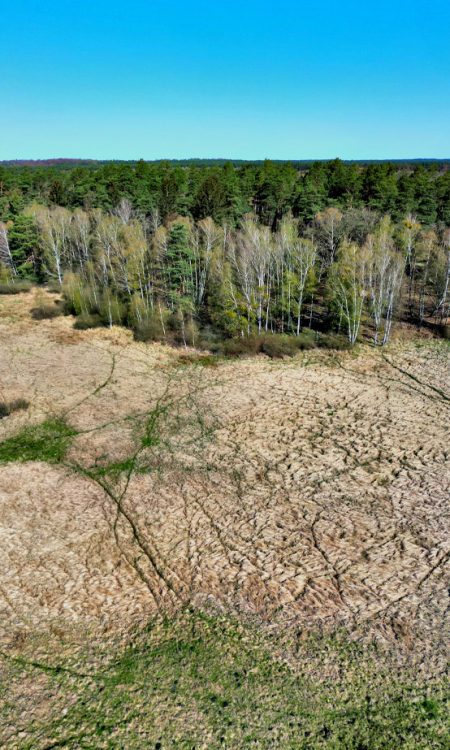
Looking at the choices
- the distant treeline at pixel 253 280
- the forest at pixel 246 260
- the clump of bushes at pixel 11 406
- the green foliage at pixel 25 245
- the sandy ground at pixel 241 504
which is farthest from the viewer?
the green foliage at pixel 25 245

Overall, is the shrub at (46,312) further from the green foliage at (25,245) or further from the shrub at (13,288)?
the green foliage at (25,245)

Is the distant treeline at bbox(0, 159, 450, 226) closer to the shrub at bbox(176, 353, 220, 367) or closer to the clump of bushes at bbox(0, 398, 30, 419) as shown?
the shrub at bbox(176, 353, 220, 367)

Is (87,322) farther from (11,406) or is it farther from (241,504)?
(241,504)

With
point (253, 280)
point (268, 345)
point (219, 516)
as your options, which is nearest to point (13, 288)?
point (253, 280)

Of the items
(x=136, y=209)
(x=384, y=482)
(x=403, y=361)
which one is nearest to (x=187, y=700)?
(x=384, y=482)

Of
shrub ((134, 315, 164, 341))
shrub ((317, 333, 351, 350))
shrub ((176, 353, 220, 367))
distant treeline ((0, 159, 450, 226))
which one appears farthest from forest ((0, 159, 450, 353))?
shrub ((176, 353, 220, 367))

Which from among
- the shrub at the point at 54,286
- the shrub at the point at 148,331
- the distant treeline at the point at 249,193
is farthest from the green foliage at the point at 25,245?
the shrub at the point at 148,331
